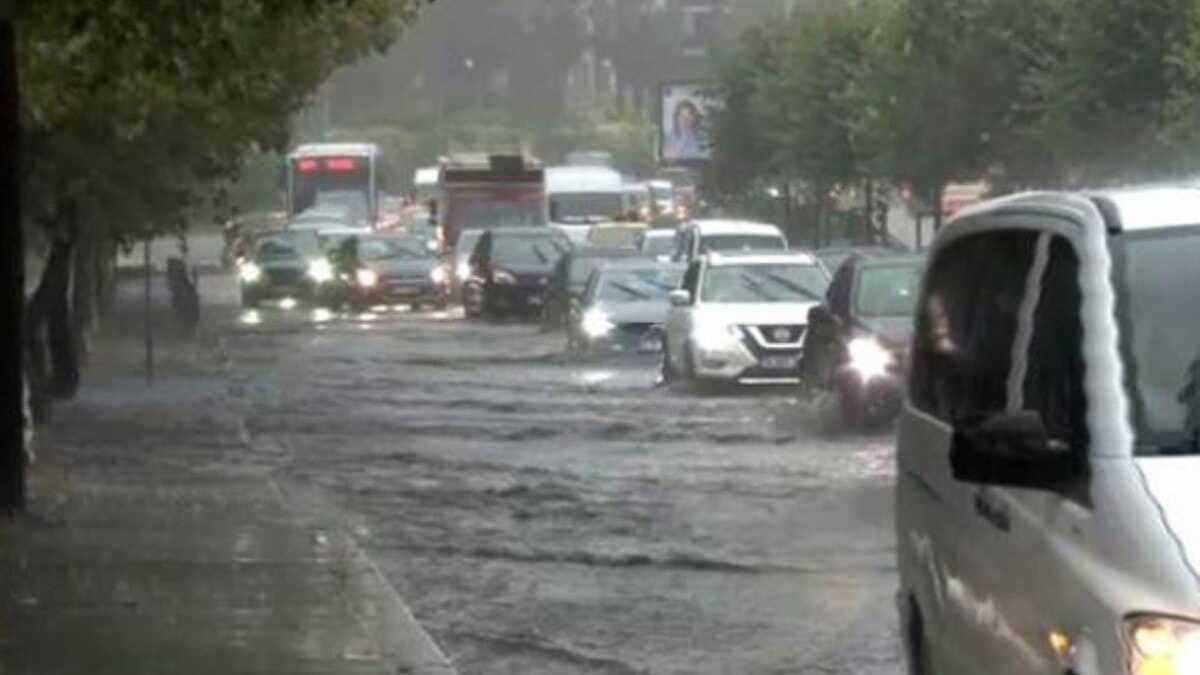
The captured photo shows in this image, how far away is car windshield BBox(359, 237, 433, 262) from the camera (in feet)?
207

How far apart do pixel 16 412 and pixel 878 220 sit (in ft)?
158

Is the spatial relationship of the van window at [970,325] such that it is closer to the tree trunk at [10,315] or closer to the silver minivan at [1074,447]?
the silver minivan at [1074,447]

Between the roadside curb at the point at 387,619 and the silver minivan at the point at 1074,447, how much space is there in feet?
14.5

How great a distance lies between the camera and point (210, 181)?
115 feet

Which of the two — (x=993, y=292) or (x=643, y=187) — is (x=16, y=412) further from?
(x=643, y=187)

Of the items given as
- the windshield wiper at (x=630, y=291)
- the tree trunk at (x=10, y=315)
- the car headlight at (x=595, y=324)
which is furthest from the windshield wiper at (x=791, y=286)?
the tree trunk at (x=10, y=315)

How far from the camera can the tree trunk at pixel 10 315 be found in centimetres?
1989

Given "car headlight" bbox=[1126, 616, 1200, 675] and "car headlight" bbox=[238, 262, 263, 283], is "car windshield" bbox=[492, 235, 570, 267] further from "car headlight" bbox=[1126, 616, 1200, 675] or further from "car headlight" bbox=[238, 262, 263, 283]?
"car headlight" bbox=[1126, 616, 1200, 675]

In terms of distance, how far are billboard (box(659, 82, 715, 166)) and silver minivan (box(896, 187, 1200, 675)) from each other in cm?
7534

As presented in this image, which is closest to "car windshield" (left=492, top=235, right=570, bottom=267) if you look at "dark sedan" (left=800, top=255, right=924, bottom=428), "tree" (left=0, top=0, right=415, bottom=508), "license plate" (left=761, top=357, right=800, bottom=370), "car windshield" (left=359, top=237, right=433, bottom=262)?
"car windshield" (left=359, top=237, right=433, bottom=262)

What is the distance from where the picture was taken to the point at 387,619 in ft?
52.7

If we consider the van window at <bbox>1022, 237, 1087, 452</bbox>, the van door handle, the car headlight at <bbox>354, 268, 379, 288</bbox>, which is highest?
the van window at <bbox>1022, 237, 1087, 452</bbox>

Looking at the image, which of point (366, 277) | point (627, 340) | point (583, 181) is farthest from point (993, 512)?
point (583, 181)

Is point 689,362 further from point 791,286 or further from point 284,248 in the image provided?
point 284,248
